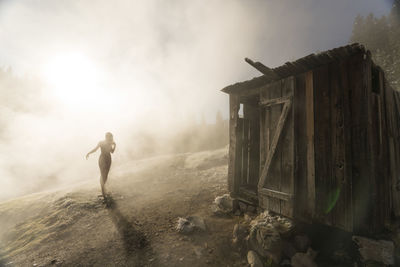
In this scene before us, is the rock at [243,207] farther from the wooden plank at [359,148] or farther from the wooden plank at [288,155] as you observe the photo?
the wooden plank at [359,148]

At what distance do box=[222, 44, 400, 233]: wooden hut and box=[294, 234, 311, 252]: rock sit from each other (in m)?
0.33

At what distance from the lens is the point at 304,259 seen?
2641mm

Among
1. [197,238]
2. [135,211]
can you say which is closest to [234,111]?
[197,238]

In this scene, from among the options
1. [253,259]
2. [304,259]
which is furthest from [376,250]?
[253,259]

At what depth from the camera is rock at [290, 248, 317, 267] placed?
2.60 m

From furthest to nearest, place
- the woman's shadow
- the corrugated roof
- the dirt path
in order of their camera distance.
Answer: the woman's shadow → the dirt path → the corrugated roof

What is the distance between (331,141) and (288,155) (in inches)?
32.0

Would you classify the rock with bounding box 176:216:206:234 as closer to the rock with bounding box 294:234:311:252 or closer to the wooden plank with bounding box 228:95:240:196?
the wooden plank with bounding box 228:95:240:196

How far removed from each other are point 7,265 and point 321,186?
19.9ft

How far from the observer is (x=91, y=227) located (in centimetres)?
419

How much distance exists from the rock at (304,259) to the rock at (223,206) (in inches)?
77.8

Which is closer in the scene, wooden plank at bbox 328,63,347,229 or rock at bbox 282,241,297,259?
wooden plank at bbox 328,63,347,229

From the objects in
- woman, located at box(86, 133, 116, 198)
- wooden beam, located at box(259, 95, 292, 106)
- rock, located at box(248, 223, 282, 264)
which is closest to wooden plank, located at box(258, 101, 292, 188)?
wooden beam, located at box(259, 95, 292, 106)

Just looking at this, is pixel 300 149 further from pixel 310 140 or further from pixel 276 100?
pixel 276 100
